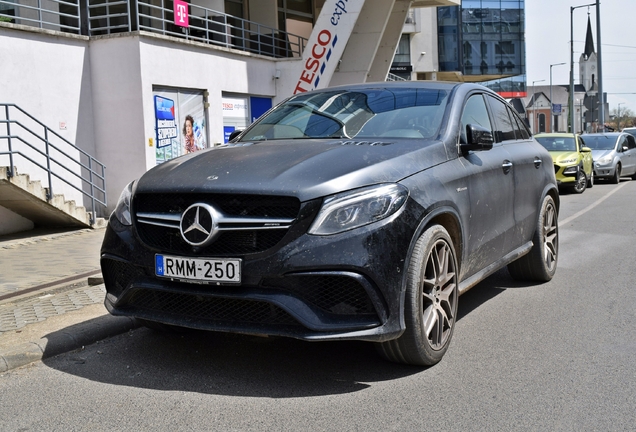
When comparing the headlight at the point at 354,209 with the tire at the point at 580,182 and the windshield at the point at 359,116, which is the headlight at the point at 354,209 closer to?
the windshield at the point at 359,116

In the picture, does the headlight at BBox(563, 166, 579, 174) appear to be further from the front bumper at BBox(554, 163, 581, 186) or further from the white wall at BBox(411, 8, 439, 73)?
the white wall at BBox(411, 8, 439, 73)

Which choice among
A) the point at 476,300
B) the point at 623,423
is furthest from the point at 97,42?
the point at 623,423

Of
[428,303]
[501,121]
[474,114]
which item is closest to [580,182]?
[501,121]

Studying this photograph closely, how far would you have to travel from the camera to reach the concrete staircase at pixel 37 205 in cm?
1226

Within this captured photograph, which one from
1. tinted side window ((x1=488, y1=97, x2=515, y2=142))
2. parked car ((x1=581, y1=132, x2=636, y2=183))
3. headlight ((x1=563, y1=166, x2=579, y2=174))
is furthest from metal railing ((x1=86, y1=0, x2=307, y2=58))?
tinted side window ((x1=488, y1=97, x2=515, y2=142))

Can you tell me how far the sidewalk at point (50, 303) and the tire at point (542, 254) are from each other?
360 cm

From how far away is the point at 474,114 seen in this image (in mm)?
5828

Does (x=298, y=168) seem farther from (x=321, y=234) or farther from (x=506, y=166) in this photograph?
(x=506, y=166)

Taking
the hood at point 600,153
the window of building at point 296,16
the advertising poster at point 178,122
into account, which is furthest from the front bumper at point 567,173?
the window of building at point 296,16

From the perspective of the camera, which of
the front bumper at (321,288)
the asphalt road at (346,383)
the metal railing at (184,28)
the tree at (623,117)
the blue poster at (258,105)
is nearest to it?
the asphalt road at (346,383)

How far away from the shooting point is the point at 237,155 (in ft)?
15.8

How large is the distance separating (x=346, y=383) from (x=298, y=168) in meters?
1.25

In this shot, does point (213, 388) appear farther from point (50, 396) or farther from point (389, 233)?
point (389, 233)

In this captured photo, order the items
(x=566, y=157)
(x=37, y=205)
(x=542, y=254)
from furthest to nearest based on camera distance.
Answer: (x=566, y=157) → (x=37, y=205) → (x=542, y=254)
